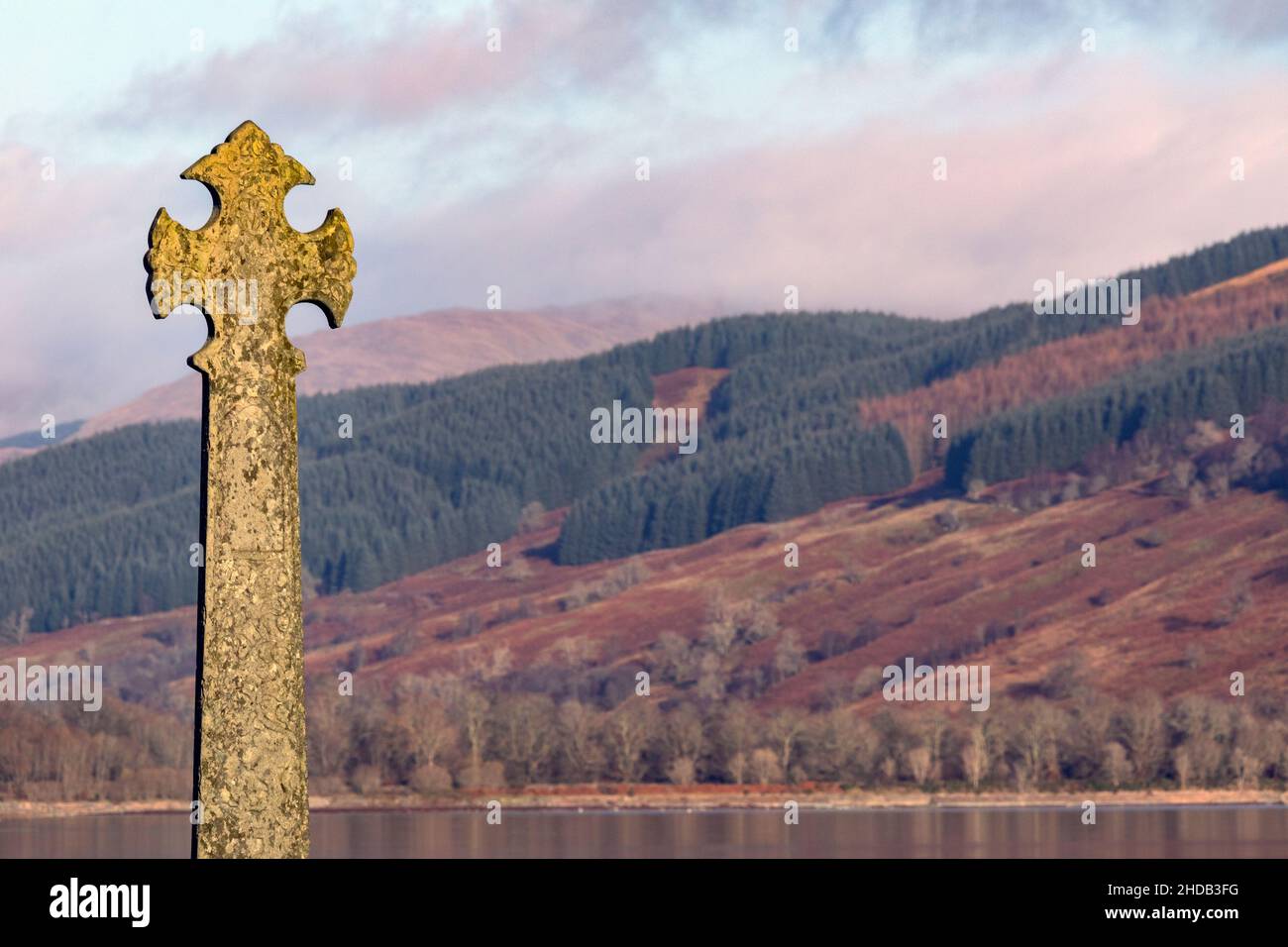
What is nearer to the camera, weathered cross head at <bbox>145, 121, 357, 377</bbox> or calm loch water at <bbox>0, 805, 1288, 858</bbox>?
weathered cross head at <bbox>145, 121, 357, 377</bbox>

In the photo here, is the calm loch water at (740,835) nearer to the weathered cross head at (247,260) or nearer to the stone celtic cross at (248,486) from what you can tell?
the weathered cross head at (247,260)

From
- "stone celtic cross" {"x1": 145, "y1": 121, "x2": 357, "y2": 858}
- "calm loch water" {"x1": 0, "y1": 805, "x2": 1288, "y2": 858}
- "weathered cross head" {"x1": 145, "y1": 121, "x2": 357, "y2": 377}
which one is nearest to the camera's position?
"stone celtic cross" {"x1": 145, "y1": 121, "x2": 357, "y2": 858}

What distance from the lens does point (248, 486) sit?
1319 cm

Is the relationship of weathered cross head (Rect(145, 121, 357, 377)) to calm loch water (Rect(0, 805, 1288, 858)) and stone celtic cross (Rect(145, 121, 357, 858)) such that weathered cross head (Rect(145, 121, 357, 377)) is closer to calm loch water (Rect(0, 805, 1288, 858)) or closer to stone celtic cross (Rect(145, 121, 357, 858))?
stone celtic cross (Rect(145, 121, 357, 858))

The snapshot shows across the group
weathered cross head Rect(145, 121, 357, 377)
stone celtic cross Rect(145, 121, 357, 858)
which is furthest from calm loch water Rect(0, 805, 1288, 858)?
stone celtic cross Rect(145, 121, 357, 858)

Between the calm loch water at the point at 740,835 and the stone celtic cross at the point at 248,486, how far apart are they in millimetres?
93592

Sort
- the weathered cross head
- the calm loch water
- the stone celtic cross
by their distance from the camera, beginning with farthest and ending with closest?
the calm loch water → the weathered cross head → the stone celtic cross

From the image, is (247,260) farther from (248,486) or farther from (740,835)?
(740,835)

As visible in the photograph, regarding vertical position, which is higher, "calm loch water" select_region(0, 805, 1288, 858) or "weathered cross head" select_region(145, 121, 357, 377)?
"weathered cross head" select_region(145, 121, 357, 377)

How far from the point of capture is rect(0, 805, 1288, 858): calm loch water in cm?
12575
